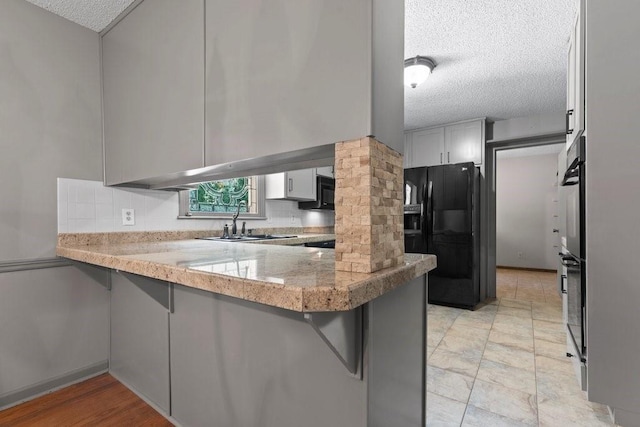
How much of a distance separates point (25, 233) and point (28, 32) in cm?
122

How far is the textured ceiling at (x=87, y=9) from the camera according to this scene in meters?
1.80

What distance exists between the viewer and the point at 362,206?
34.0 inches

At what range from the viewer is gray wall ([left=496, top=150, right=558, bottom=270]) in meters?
6.21

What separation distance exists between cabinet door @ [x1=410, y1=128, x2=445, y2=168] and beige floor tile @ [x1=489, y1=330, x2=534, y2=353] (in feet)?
7.81

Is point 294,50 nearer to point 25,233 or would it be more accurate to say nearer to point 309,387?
point 309,387

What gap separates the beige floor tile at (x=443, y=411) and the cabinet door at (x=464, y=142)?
10.5 feet

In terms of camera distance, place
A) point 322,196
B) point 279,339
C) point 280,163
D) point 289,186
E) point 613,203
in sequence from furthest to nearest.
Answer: point 322,196
point 289,186
point 613,203
point 280,163
point 279,339

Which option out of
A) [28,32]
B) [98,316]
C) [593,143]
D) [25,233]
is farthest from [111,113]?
[593,143]

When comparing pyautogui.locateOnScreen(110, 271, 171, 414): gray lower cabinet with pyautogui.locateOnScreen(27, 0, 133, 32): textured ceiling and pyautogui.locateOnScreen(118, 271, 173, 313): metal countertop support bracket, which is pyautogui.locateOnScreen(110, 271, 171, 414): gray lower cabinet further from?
pyautogui.locateOnScreen(27, 0, 133, 32): textured ceiling

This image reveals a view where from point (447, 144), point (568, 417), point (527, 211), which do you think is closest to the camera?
point (568, 417)

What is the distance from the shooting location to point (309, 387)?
1.08m

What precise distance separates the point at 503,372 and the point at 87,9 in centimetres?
370

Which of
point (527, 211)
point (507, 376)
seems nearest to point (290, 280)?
point (507, 376)

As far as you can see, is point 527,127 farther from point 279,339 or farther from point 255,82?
point 279,339
